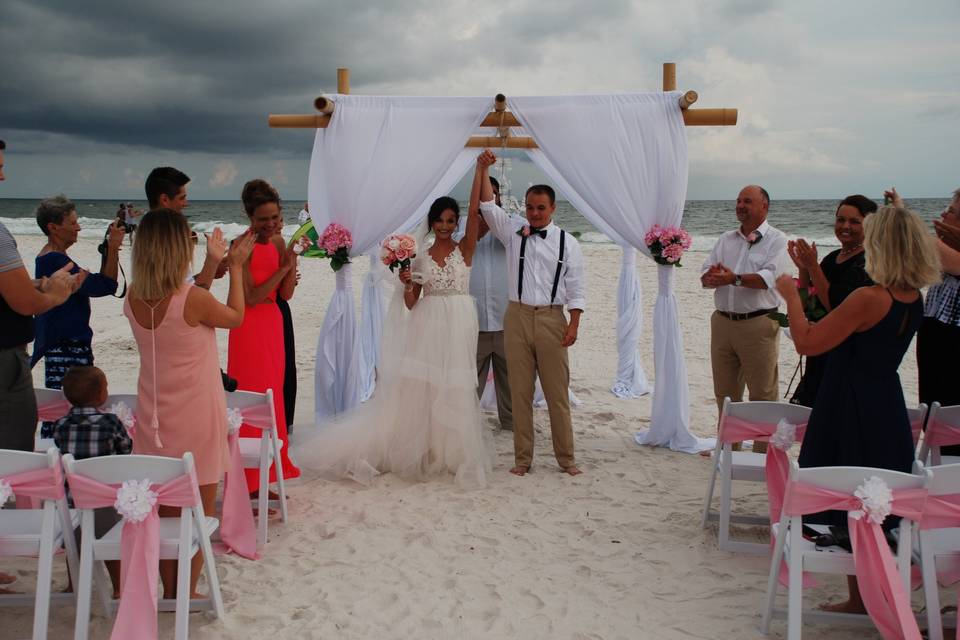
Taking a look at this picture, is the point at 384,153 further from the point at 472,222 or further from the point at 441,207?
the point at 472,222

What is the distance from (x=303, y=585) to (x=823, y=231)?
30.7 metres

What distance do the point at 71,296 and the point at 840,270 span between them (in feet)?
15.0

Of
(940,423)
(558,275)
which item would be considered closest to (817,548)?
(940,423)

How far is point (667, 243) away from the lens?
217 inches

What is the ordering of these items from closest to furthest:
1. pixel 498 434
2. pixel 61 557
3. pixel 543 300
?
1. pixel 61 557
2. pixel 543 300
3. pixel 498 434

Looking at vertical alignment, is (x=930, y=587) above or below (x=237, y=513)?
above

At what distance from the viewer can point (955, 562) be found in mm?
2832

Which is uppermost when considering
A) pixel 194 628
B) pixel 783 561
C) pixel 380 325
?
pixel 380 325

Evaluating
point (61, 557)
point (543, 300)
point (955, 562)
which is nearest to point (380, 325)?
point (543, 300)

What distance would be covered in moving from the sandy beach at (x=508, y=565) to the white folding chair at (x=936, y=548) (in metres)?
0.42

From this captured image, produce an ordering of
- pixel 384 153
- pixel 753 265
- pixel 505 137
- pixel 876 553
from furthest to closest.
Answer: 1. pixel 505 137
2. pixel 384 153
3. pixel 753 265
4. pixel 876 553

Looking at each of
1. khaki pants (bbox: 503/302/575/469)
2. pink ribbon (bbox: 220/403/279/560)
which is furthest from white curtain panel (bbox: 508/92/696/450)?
pink ribbon (bbox: 220/403/279/560)

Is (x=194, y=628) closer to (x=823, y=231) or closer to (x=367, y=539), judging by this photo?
(x=367, y=539)

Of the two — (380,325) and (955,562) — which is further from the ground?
(380,325)
